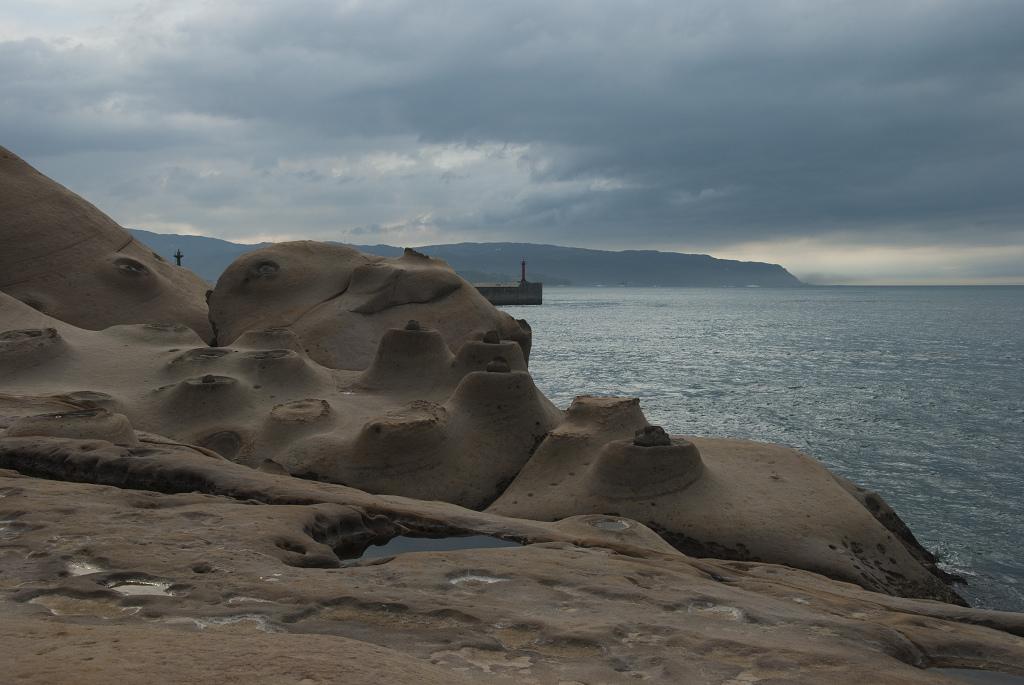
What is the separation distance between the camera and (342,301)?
12945mm

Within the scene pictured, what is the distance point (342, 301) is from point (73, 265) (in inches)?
207

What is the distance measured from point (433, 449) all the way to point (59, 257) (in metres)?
9.68

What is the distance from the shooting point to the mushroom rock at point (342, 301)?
12484 mm

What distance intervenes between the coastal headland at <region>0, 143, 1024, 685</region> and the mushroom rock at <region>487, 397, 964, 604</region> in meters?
0.02

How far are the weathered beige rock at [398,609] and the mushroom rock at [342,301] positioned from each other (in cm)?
811

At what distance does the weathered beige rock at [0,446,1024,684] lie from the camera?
2305 millimetres

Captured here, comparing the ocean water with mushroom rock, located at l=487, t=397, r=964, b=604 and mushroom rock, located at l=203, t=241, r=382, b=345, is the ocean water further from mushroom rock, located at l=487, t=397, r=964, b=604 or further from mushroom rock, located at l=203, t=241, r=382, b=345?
mushroom rock, located at l=203, t=241, r=382, b=345

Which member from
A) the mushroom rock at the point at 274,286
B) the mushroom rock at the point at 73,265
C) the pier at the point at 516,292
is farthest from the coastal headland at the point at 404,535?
the pier at the point at 516,292

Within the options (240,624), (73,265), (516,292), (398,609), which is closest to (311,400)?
(398,609)

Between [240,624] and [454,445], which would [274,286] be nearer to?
[454,445]

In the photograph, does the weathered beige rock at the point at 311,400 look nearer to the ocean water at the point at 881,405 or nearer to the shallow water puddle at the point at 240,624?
the shallow water puddle at the point at 240,624

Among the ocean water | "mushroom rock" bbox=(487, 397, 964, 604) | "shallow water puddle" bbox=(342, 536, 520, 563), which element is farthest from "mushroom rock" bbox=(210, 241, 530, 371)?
"shallow water puddle" bbox=(342, 536, 520, 563)

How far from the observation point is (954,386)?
25.1 metres

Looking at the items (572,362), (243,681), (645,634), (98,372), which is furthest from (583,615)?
(572,362)
